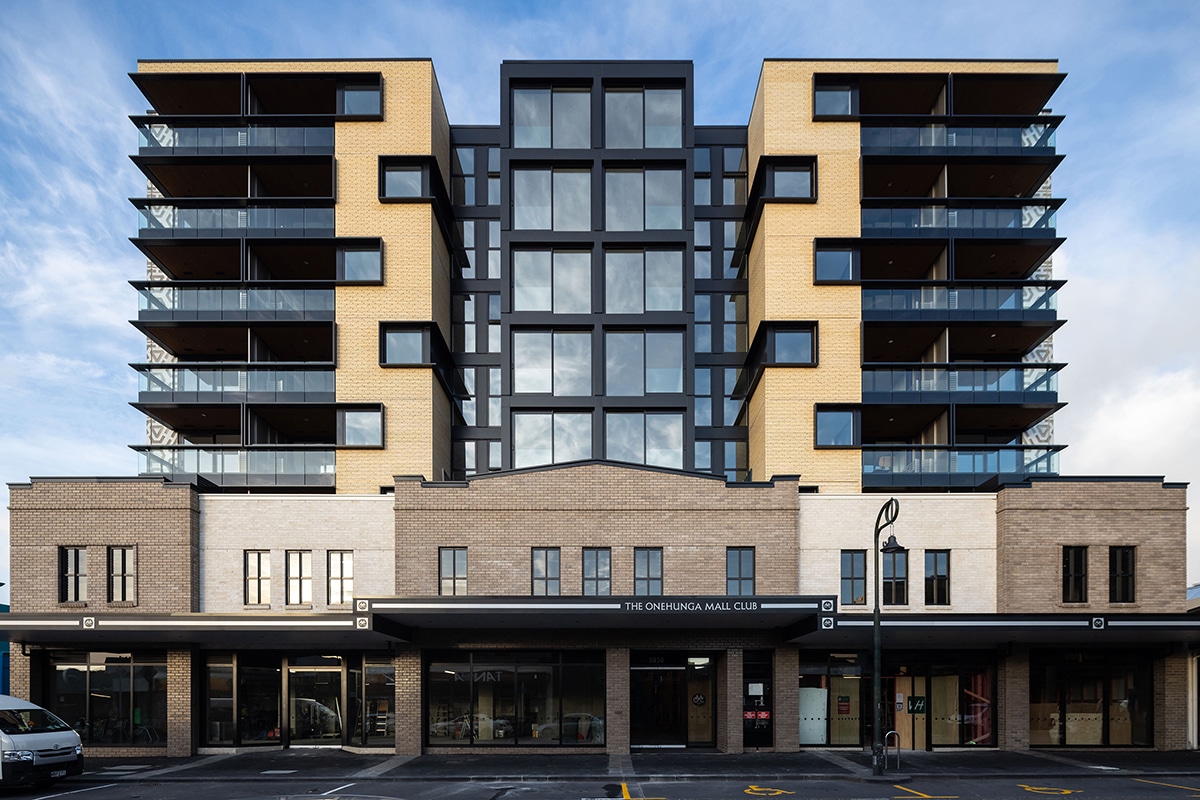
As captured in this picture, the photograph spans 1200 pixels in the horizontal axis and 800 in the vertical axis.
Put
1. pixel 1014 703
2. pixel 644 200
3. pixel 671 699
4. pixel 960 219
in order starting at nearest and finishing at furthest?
pixel 1014 703 → pixel 671 699 → pixel 960 219 → pixel 644 200

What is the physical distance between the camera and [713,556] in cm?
2581

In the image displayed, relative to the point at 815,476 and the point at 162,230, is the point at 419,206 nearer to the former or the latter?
the point at 162,230

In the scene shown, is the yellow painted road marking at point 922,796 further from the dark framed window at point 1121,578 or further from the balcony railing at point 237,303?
the balcony railing at point 237,303

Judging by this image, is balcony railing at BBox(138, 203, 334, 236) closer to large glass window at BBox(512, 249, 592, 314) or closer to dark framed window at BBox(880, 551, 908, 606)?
large glass window at BBox(512, 249, 592, 314)

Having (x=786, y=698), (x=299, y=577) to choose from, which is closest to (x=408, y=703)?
(x=299, y=577)

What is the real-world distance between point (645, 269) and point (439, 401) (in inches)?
401

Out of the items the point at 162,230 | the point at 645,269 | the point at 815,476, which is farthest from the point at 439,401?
the point at 815,476

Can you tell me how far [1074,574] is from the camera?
25984mm

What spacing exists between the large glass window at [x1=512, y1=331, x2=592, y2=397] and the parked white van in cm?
1925

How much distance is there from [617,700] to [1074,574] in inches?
597

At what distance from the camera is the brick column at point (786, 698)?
2498cm

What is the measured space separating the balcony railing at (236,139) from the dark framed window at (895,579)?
1032 inches

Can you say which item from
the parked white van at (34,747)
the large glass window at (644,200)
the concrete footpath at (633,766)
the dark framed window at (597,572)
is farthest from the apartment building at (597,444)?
the parked white van at (34,747)

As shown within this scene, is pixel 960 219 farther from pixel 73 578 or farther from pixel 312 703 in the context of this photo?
pixel 73 578
